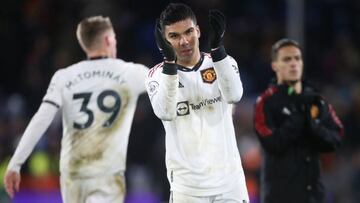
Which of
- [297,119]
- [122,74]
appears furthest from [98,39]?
[297,119]

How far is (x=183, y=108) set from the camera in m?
6.62

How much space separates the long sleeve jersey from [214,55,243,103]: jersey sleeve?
1836 millimetres

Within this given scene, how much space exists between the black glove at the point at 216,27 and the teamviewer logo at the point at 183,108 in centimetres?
47

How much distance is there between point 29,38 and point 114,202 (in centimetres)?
725

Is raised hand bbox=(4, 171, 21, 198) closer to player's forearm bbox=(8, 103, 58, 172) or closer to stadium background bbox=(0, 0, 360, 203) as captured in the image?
player's forearm bbox=(8, 103, 58, 172)

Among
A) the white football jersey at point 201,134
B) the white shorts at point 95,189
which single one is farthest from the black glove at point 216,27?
the white shorts at point 95,189

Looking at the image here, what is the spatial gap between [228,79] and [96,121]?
2.01m

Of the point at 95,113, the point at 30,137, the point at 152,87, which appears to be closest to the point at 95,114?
Answer: the point at 95,113

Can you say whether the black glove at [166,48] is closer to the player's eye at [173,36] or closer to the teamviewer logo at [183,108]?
the player's eye at [173,36]

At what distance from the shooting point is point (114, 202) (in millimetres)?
8141

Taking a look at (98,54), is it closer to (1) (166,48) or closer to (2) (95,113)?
(2) (95,113)

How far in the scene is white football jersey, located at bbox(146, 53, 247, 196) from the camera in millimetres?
6566

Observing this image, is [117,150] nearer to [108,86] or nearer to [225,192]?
[108,86]

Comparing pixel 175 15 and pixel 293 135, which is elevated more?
pixel 175 15
